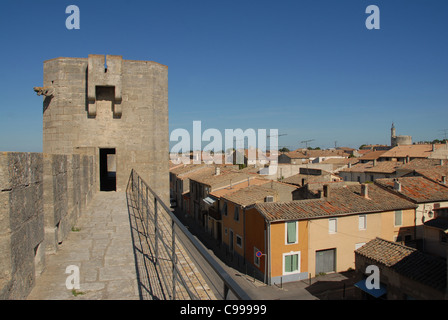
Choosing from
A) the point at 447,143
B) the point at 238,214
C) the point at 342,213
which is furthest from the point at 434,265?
the point at 447,143

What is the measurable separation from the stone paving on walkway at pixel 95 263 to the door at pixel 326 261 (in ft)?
51.1

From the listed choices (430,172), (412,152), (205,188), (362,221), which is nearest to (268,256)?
(362,221)

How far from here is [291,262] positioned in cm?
1859

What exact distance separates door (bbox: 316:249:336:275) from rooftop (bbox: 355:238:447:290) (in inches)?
131

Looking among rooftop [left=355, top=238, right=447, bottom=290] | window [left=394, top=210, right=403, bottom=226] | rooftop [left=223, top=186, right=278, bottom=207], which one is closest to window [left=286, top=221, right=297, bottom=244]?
rooftop [left=223, top=186, right=278, bottom=207]

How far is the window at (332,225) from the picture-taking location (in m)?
19.4

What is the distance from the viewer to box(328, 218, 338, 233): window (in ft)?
63.7

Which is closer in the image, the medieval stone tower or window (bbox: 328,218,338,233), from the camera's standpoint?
the medieval stone tower

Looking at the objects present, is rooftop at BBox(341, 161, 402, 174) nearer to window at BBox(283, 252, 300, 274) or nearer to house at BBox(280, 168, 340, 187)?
house at BBox(280, 168, 340, 187)

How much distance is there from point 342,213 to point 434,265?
265 inches

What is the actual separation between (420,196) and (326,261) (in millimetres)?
9276

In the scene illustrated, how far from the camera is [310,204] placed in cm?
2008

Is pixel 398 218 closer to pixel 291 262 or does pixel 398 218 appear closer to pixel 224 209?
pixel 291 262

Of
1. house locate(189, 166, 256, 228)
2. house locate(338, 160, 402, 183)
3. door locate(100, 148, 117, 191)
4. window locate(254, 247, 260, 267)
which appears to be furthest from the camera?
house locate(338, 160, 402, 183)
